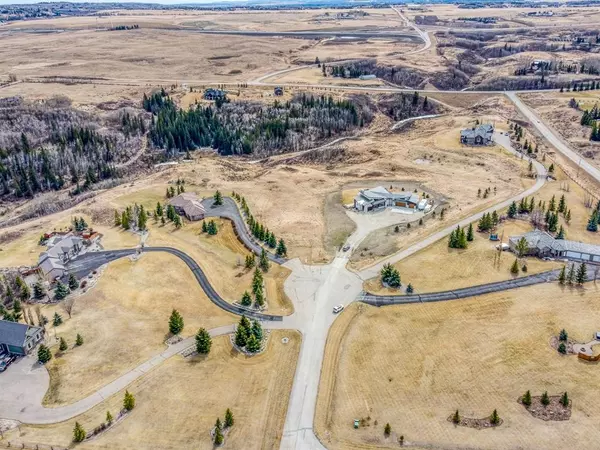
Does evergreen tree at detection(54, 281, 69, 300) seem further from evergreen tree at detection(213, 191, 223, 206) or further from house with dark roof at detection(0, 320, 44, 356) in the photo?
evergreen tree at detection(213, 191, 223, 206)

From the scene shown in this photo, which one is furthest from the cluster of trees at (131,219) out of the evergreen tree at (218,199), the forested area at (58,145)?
the forested area at (58,145)

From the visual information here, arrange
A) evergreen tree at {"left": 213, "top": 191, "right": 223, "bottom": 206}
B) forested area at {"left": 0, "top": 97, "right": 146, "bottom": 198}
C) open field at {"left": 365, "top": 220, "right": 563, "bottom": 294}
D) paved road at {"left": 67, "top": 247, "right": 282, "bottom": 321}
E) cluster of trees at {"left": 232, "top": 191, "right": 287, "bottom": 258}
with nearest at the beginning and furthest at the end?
paved road at {"left": 67, "top": 247, "right": 282, "bottom": 321}
open field at {"left": 365, "top": 220, "right": 563, "bottom": 294}
cluster of trees at {"left": 232, "top": 191, "right": 287, "bottom": 258}
evergreen tree at {"left": 213, "top": 191, "right": 223, "bottom": 206}
forested area at {"left": 0, "top": 97, "right": 146, "bottom": 198}

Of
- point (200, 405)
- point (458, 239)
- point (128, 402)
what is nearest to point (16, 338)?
point (128, 402)

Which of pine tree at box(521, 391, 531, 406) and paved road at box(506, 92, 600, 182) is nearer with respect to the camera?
pine tree at box(521, 391, 531, 406)

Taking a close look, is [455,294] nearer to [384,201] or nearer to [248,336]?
[248,336]

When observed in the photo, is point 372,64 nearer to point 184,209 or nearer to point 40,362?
point 184,209

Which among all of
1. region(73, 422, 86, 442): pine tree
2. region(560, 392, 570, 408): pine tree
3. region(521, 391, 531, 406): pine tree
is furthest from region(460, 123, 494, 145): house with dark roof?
region(73, 422, 86, 442): pine tree
